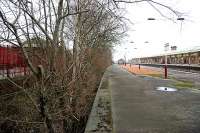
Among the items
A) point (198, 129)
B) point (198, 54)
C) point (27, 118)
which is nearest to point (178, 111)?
point (198, 129)

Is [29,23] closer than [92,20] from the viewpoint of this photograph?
Yes

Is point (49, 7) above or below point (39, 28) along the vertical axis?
→ above

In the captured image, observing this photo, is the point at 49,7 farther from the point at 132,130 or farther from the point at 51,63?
the point at 132,130

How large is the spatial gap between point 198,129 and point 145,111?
9.13 feet

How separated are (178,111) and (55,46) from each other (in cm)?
539

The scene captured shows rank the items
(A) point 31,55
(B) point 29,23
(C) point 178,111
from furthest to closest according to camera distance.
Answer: (C) point 178,111 → (A) point 31,55 → (B) point 29,23

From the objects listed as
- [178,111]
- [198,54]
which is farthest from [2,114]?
[198,54]

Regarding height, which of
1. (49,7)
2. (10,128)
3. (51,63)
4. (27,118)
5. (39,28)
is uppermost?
(49,7)

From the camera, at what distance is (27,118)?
7.89 metres

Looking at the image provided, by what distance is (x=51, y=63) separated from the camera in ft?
21.7

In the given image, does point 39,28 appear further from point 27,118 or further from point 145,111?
point 145,111

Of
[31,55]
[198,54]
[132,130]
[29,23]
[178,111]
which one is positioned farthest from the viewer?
[198,54]

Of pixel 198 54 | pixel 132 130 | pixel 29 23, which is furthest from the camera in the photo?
pixel 198 54

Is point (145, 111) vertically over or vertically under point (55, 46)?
under
